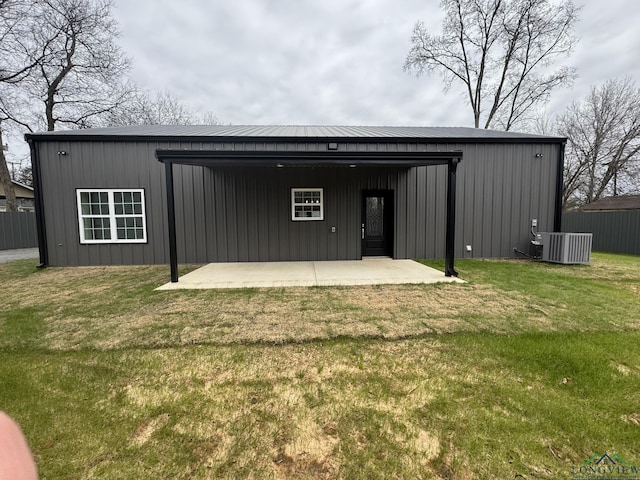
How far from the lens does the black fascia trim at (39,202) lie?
23.4 feet

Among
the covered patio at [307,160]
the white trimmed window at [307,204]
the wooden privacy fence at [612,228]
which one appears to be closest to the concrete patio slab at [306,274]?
the covered patio at [307,160]

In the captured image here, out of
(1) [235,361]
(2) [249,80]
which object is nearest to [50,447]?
(1) [235,361]

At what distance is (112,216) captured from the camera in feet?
24.7

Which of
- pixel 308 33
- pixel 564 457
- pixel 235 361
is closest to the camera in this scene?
pixel 564 457

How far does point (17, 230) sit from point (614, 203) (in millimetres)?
33817

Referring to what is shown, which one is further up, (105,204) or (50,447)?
(105,204)

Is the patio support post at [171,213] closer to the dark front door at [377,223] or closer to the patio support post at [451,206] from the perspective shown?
the dark front door at [377,223]

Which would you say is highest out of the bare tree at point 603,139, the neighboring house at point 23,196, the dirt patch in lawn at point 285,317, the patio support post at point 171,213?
the bare tree at point 603,139

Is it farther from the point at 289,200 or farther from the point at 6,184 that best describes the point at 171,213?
the point at 6,184

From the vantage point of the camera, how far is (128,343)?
3021 millimetres

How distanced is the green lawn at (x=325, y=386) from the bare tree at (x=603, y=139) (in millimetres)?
20415

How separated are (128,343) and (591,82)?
2559 centimetres

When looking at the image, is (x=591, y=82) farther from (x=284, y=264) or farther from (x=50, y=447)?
(x=50, y=447)

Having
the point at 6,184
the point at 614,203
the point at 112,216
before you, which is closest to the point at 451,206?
the point at 112,216
